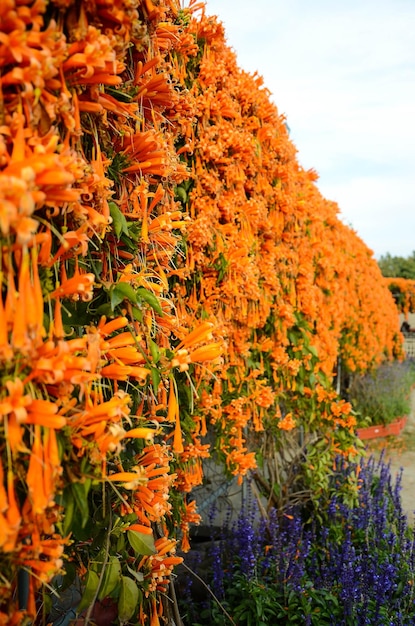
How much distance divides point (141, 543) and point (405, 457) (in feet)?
23.3

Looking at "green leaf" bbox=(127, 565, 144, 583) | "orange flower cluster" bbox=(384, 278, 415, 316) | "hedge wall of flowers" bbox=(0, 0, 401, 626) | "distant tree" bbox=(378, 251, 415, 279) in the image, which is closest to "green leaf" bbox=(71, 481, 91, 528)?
"hedge wall of flowers" bbox=(0, 0, 401, 626)

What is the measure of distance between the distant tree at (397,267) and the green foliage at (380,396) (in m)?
20.7

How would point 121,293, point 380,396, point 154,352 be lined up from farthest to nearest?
point 380,396 → point 154,352 → point 121,293

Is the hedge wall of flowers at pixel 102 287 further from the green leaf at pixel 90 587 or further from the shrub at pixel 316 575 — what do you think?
the shrub at pixel 316 575

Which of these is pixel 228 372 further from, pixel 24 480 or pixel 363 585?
pixel 24 480

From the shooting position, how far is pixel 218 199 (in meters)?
2.58

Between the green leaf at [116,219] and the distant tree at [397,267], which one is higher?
the distant tree at [397,267]

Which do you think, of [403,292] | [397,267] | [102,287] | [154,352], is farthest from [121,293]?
[397,267]

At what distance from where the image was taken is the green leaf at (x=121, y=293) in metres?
1.09

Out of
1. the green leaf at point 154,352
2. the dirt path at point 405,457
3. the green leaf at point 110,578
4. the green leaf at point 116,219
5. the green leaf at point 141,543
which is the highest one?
the green leaf at point 116,219

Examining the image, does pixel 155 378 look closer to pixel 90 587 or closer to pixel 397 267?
pixel 90 587

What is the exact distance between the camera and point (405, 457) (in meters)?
7.49

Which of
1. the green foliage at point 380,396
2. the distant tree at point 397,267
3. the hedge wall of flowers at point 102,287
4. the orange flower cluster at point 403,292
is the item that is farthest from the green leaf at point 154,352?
the distant tree at point 397,267

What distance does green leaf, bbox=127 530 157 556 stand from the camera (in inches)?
46.0
